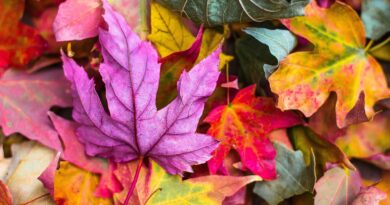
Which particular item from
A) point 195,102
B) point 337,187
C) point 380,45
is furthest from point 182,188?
point 380,45

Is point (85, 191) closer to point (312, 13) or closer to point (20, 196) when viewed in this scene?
point (20, 196)

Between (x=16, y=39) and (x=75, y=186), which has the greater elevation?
(x=16, y=39)

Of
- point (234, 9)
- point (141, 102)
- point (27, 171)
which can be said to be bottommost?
point (27, 171)

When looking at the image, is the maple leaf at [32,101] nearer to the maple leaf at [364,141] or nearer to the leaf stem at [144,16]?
the leaf stem at [144,16]

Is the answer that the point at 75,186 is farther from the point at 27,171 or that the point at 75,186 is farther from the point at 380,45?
the point at 380,45

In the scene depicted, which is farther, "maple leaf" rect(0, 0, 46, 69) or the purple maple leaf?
"maple leaf" rect(0, 0, 46, 69)

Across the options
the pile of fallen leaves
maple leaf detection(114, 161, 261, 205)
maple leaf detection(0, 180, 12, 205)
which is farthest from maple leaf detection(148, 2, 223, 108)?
maple leaf detection(0, 180, 12, 205)

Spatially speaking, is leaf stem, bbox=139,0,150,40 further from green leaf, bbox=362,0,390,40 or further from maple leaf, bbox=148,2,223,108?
green leaf, bbox=362,0,390,40
